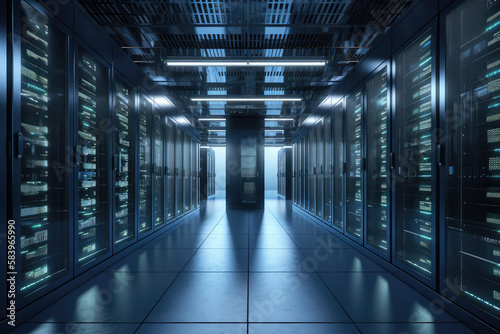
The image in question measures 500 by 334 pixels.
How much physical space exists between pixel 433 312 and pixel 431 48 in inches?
84.2

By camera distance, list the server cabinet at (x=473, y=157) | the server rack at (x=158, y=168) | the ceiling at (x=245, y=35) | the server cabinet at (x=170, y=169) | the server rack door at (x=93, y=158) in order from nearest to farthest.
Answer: the server cabinet at (x=473, y=157) → the server rack door at (x=93, y=158) → the ceiling at (x=245, y=35) → the server rack at (x=158, y=168) → the server cabinet at (x=170, y=169)

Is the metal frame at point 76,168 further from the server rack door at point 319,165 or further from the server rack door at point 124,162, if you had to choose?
the server rack door at point 319,165

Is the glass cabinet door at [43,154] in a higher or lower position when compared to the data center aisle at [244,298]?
higher

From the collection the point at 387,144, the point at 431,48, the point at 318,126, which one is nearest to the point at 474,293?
the point at 387,144

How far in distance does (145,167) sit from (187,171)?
10.6ft

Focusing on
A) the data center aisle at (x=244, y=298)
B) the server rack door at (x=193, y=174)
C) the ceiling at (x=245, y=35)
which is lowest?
the data center aisle at (x=244, y=298)

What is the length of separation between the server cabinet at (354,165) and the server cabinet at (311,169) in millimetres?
2577

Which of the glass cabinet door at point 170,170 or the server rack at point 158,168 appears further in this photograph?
the glass cabinet door at point 170,170

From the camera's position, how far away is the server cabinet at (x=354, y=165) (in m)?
3.88

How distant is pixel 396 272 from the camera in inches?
108

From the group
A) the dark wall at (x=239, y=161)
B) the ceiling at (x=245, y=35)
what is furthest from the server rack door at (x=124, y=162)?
the dark wall at (x=239, y=161)

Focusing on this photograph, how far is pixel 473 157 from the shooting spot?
6.15 feet

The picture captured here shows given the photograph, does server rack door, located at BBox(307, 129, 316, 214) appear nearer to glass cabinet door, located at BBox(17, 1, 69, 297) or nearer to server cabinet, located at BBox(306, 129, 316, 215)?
server cabinet, located at BBox(306, 129, 316, 215)

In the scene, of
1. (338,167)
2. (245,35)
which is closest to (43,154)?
(245,35)
